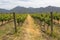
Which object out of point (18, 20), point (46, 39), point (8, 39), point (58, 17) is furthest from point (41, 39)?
point (58, 17)

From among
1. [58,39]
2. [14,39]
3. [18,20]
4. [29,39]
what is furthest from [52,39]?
[18,20]

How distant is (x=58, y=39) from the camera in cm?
1895

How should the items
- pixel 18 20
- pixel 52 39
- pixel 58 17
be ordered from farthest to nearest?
pixel 58 17 < pixel 18 20 < pixel 52 39

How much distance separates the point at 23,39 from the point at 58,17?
2827 centimetres

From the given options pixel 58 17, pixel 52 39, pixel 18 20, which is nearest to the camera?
pixel 52 39

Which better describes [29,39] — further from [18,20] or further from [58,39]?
[18,20]

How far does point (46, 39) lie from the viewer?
62.8 ft

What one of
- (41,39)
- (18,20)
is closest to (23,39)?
(41,39)

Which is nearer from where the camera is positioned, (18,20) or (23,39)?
(23,39)

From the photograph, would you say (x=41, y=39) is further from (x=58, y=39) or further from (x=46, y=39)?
(x=58, y=39)

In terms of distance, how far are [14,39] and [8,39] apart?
623 mm

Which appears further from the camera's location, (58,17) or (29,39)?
(58,17)

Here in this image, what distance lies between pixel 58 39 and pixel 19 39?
3968mm

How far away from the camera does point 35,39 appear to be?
18.9 m
